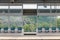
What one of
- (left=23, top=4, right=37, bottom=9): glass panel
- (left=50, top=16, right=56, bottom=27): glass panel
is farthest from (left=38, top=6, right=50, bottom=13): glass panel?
(left=50, top=16, right=56, bottom=27): glass panel

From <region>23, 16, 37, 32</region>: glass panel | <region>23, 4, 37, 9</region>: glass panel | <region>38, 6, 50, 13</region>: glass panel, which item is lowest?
<region>23, 16, 37, 32</region>: glass panel

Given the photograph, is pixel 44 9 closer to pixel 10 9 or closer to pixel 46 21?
pixel 46 21

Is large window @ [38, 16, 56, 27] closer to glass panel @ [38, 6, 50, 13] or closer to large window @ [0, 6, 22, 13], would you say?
glass panel @ [38, 6, 50, 13]

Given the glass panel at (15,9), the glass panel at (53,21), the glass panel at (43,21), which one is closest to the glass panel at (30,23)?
the glass panel at (43,21)

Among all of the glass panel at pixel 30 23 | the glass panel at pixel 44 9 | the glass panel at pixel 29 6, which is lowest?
the glass panel at pixel 30 23

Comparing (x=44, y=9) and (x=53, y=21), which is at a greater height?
(x=44, y=9)

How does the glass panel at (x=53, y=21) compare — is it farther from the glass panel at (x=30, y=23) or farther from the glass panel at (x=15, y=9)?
the glass panel at (x=15, y=9)

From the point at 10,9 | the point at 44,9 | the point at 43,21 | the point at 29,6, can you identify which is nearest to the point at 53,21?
the point at 43,21

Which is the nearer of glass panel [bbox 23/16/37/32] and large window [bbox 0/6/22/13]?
large window [bbox 0/6/22/13]

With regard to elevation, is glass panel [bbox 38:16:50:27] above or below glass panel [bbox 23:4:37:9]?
below

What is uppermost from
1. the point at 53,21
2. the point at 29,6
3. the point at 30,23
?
the point at 29,6

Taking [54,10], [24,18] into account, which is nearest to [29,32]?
[24,18]

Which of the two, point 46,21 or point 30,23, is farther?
point 30,23

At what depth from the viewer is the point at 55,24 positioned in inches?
273
